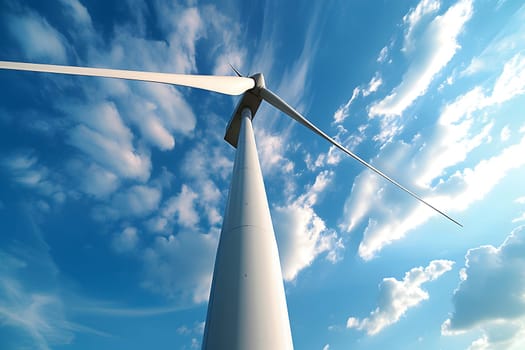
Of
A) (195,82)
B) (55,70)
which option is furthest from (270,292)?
(195,82)

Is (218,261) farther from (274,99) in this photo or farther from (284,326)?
(274,99)

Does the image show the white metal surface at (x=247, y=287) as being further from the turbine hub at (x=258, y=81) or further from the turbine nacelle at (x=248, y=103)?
the turbine hub at (x=258, y=81)

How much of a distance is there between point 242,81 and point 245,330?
13.8 meters

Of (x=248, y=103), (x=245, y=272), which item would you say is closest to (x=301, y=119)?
(x=248, y=103)

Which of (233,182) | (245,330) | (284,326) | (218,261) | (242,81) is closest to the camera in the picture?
(245,330)

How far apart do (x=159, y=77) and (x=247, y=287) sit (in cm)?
908

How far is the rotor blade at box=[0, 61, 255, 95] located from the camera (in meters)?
7.59

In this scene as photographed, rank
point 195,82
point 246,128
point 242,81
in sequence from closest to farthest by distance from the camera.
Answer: point 195,82
point 246,128
point 242,81

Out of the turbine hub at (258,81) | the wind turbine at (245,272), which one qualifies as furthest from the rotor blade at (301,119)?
the wind turbine at (245,272)

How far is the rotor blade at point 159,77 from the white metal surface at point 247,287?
608 cm

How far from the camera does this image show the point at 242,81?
15.7m

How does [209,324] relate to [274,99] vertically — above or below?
below

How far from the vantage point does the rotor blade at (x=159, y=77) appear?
759cm

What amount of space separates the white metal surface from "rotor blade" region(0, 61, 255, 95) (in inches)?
240
